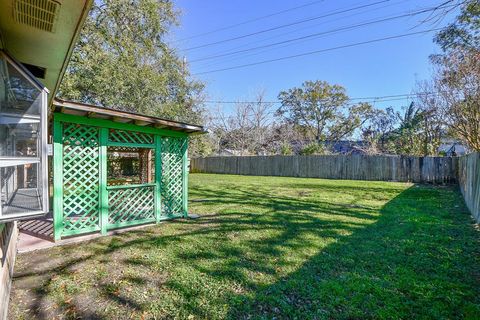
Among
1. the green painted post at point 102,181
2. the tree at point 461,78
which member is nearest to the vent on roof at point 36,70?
the green painted post at point 102,181

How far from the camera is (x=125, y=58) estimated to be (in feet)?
34.2

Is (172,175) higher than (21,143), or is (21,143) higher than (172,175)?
(21,143)

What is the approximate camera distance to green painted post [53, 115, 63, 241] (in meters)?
3.94

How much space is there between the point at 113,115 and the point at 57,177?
1.24m

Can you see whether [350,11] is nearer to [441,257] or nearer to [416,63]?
[416,63]

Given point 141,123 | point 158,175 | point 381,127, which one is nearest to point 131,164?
point 158,175

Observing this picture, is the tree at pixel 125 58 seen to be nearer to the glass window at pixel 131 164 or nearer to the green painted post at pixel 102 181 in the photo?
the glass window at pixel 131 164

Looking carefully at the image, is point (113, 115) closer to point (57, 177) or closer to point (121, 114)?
point (121, 114)

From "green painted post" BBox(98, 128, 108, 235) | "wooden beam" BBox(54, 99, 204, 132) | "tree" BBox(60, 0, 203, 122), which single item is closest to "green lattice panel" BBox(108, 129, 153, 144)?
"green painted post" BBox(98, 128, 108, 235)

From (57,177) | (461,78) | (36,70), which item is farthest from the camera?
(461,78)

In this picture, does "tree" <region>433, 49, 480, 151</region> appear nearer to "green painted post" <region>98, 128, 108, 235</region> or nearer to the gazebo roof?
the gazebo roof

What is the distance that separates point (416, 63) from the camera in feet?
44.6

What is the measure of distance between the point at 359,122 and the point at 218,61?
16185 millimetres

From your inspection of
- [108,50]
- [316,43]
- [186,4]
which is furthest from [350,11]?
Result: [108,50]
